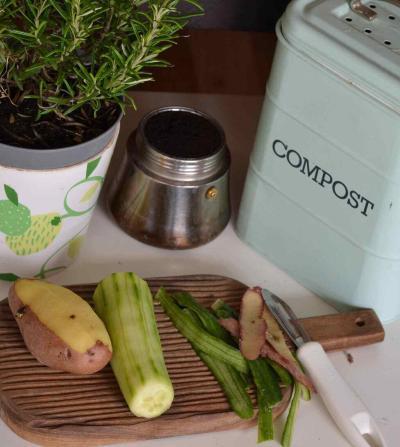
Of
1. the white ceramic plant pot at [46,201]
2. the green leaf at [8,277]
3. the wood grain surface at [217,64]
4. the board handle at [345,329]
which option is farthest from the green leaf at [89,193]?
the wood grain surface at [217,64]

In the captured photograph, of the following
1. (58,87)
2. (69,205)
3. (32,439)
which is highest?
(58,87)

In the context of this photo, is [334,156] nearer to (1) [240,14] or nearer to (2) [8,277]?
(2) [8,277]

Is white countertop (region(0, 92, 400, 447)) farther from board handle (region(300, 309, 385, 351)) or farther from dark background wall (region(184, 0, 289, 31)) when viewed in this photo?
dark background wall (region(184, 0, 289, 31))

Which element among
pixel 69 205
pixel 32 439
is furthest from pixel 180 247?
pixel 32 439

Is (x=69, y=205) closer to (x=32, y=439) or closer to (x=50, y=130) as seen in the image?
(x=50, y=130)

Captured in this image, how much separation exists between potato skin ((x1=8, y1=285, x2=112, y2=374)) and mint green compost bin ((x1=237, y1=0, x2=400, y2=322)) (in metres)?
0.25

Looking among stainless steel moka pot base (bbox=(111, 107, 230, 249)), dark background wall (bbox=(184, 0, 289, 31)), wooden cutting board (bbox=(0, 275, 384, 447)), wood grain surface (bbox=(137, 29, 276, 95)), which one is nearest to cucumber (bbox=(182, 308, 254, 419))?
wooden cutting board (bbox=(0, 275, 384, 447))

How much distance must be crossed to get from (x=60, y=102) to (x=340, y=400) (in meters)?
0.36

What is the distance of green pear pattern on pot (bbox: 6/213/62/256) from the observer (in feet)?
2.93

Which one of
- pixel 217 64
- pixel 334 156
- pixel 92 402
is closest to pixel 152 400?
pixel 92 402

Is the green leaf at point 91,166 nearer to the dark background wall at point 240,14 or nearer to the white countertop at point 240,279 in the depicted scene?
the white countertop at point 240,279

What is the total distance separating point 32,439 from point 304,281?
34 centimetres

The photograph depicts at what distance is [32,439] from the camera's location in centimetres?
82

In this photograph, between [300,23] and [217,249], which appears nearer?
[300,23]
